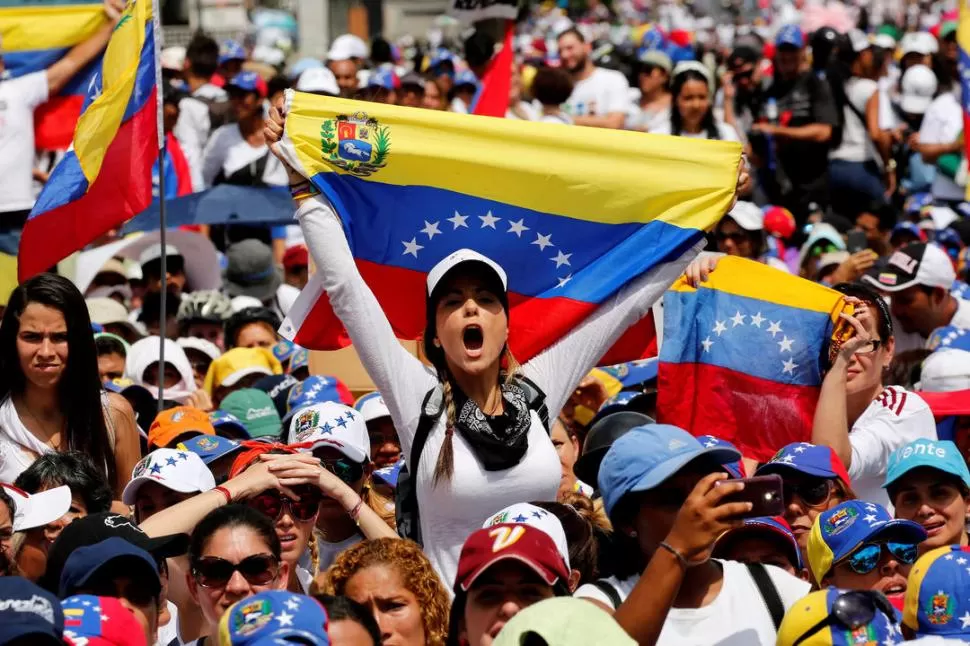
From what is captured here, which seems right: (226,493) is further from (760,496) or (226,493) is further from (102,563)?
(760,496)

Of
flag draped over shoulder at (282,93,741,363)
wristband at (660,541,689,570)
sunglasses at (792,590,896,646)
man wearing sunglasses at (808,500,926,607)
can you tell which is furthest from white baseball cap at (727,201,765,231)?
sunglasses at (792,590,896,646)

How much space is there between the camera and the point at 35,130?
32.6 feet

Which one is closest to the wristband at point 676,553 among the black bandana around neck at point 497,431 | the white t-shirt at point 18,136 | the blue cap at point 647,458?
the blue cap at point 647,458

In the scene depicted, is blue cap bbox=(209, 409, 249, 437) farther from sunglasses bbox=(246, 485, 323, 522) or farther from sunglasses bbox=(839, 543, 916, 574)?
sunglasses bbox=(839, 543, 916, 574)

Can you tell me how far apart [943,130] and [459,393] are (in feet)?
32.6

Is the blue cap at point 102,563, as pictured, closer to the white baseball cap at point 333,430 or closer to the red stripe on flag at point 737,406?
the white baseball cap at point 333,430

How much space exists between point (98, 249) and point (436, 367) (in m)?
7.06

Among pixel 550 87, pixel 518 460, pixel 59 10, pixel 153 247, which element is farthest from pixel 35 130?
pixel 518 460

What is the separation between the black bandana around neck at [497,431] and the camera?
16.8 ft

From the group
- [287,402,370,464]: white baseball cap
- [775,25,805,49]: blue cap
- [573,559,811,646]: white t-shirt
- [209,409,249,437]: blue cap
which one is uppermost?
[573,559,811,646]: white t-shirt

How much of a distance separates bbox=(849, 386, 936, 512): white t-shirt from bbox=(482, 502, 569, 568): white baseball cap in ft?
7.25

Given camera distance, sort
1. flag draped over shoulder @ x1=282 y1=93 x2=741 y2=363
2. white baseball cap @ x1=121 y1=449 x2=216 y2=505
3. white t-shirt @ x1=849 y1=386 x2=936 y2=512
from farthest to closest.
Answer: white t-shirt @ x1=849 y1=386 x2=936 y2=512
flag draped over shoulder @ x1=282 y1=93 x2=741 y2=363
white baseball cap @ x1=121 y1=449 x2=216 y2=505

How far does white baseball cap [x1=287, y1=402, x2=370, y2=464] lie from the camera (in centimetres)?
608

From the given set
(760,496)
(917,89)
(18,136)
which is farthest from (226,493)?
(917,89)
